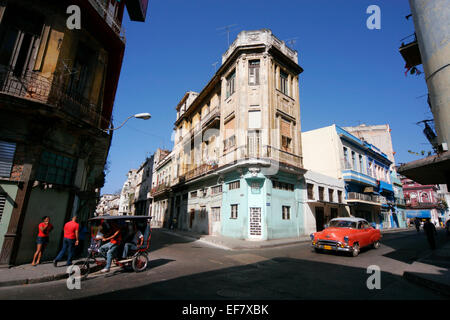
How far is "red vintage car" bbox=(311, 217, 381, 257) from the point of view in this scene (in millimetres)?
10164

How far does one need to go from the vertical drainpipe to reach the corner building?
31.6 ft

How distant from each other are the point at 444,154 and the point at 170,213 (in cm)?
2875

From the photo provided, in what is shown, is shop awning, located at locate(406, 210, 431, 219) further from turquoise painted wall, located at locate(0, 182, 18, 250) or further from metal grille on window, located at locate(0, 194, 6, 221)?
metal grille on window, located at locate(0, 194, 6, 221)

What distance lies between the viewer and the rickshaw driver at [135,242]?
24.5 ft

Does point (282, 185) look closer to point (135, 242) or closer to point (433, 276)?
point (433, 276)

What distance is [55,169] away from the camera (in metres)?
9.34

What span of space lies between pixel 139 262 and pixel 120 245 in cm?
112

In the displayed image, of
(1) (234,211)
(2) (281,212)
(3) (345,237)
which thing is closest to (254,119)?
(1) (234,211)

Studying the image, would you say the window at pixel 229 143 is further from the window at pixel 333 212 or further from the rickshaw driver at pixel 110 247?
the window at pixel 333 212

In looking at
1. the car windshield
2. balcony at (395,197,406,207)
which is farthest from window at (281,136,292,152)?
balcony at (395,197,406,207)

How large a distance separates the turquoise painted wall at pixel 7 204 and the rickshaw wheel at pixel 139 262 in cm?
455
